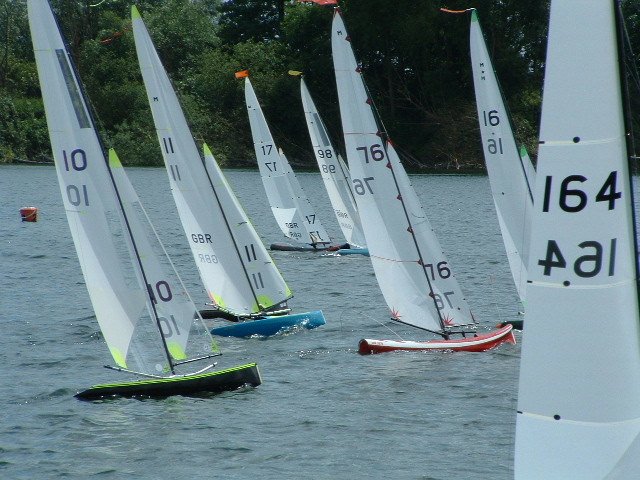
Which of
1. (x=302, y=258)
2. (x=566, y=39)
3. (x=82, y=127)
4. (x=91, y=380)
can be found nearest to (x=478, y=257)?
(x=302, y=258)

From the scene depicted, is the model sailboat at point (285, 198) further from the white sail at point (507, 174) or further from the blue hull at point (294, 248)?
the white sail at point (507, 174)

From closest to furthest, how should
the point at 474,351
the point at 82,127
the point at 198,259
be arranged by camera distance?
the point at 82,127
the point at 474,351
the point at 198,259

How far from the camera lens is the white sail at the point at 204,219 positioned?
50.6 ft

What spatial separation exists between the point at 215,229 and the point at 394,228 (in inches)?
111

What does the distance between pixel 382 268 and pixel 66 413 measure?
4.69 m

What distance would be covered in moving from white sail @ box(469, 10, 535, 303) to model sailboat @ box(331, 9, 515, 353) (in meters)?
1.42

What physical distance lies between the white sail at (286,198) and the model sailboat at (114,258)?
14.8m

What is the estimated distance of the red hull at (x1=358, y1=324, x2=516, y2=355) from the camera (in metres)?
14.5

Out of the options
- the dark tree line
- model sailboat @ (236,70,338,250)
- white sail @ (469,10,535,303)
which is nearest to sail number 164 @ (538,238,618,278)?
white sail @ (469,10,535,303)

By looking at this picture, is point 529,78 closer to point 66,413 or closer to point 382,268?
point 382,268

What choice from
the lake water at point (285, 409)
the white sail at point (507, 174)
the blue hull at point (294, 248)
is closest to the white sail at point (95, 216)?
the lake water at point (285, 409)

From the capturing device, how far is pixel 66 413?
39.1ft

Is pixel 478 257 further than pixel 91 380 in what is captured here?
Yes

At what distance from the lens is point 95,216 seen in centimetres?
1162
